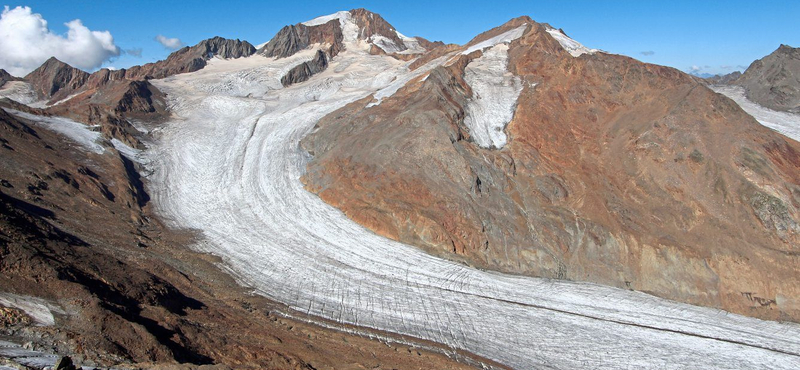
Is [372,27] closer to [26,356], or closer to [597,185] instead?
[597,185]

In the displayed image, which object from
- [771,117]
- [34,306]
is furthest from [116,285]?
[771,117]

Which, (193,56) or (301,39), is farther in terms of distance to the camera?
(301,39)

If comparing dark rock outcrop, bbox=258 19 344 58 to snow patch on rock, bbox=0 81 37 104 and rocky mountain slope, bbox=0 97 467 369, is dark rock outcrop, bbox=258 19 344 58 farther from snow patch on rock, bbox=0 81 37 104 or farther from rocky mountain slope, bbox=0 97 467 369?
rocky mountain slope, bbox=0 97 467 369

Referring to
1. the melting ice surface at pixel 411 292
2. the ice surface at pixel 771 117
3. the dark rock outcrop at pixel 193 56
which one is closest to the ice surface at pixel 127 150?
the melting ice surface at pixel 411 292

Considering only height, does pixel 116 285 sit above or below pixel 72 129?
below

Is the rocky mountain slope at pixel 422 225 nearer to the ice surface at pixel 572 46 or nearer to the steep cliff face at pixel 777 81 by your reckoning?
the ice surface at pixel 572 46

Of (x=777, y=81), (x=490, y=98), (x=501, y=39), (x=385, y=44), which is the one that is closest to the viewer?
(x=490, y=98)

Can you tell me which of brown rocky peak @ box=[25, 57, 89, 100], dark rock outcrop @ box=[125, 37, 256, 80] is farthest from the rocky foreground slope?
brown rocky peak @ box=[25, 57, 89, 100]

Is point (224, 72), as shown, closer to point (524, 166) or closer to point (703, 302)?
point (524, 166)
